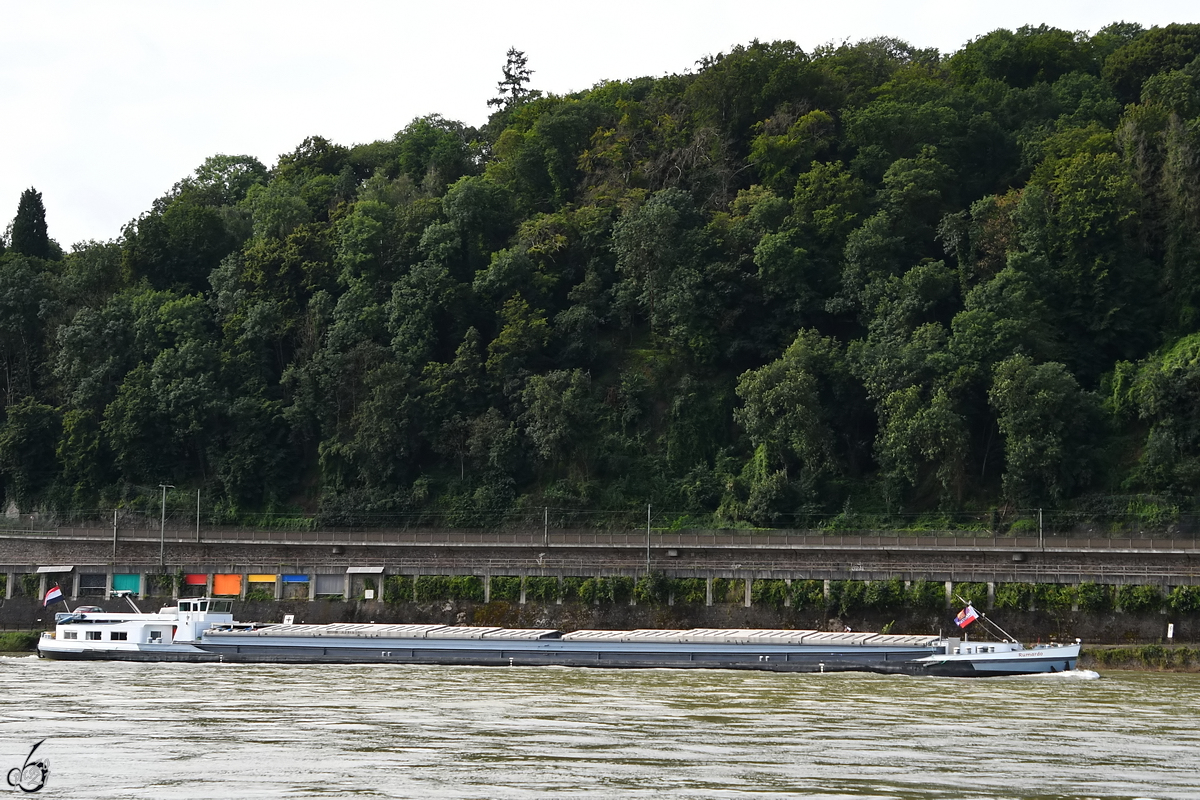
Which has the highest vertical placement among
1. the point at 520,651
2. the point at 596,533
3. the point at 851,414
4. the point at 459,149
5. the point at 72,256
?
the point at 459,149

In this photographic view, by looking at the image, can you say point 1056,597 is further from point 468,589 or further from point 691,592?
point 468,589

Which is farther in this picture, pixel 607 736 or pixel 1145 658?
pixel 1145 658

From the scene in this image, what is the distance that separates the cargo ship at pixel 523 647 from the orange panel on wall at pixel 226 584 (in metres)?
8.88

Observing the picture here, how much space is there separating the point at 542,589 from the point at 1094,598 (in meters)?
26.0

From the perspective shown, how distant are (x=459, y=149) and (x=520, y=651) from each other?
6484 centimetres

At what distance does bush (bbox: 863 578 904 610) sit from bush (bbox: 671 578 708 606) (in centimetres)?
793

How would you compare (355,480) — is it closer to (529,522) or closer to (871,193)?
(529,522)

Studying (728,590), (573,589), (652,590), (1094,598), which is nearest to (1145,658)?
(1094,598)

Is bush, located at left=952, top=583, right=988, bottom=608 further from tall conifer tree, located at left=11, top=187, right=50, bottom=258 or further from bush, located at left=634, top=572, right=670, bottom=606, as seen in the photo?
tall conifer tree, located at left=11, top=187, right=50, bottom=258

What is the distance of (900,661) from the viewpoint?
177ft

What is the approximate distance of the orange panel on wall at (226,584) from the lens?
73.0 meters

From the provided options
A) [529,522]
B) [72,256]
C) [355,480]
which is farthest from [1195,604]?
[72,256]

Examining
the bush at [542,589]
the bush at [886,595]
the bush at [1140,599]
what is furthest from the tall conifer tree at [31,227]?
the bush at [1140,599]

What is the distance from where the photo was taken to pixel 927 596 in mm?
61844
